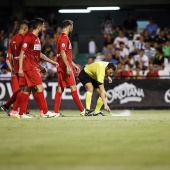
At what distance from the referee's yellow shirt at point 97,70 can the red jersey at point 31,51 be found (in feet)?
5.98

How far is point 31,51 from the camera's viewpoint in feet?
47.0

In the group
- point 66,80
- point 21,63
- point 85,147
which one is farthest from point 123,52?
point 85,147

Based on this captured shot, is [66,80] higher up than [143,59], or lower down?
lower down

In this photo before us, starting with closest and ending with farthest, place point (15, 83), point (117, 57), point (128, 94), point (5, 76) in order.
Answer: point (15, 83)
point (128, 94)
point (5, 76)
point (117, 57)

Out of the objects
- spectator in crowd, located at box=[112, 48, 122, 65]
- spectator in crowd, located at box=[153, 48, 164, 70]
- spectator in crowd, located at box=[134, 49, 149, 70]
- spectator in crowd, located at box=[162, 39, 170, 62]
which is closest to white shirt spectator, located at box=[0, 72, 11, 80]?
spectator in crowd, located at box=[112, 48, 122, 65]

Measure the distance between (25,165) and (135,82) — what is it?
16.4m

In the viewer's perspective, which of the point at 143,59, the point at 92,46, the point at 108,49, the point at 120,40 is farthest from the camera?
the point at 92,46

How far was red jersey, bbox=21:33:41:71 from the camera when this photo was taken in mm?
14172

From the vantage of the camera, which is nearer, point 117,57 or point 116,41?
point 117,57

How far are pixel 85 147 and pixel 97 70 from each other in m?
7.56

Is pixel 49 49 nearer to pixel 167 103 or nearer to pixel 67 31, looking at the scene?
pixel 167 103

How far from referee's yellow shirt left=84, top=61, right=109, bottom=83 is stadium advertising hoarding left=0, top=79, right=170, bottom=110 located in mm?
6064

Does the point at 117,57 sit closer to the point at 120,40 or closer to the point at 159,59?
the point at 120,40

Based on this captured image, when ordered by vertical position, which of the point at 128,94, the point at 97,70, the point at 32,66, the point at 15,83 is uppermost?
the point at 32,66
